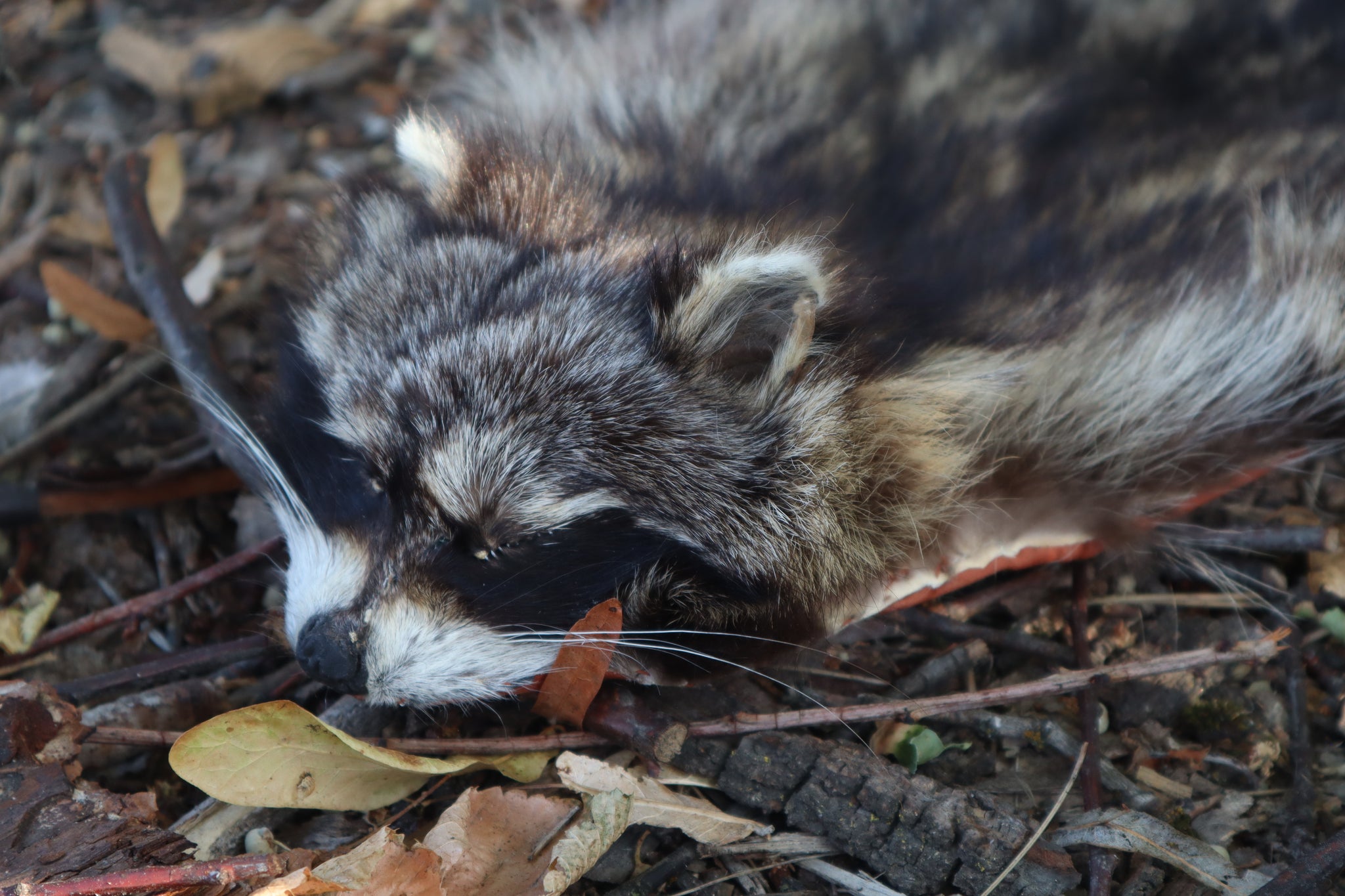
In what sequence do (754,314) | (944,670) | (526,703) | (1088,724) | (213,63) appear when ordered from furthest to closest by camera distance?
(213,63)
(944,670)
(526,703)
(1088,724)
(754,314)

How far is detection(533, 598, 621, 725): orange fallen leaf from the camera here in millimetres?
2557

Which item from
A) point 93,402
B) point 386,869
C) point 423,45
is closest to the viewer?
point 386,869

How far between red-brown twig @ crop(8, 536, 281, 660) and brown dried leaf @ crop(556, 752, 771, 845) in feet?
3.91

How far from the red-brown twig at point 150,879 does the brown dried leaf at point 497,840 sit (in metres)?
0.39

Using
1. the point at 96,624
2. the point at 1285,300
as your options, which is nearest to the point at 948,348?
the point at 1285,300

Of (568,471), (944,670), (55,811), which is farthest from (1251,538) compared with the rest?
(55,811)

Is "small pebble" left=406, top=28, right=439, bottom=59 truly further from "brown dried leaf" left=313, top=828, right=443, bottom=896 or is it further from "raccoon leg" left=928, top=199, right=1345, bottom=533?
"brown dried leaf" left=313, top=828, right=443, bottom=896

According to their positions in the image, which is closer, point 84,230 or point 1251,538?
point 1251,538

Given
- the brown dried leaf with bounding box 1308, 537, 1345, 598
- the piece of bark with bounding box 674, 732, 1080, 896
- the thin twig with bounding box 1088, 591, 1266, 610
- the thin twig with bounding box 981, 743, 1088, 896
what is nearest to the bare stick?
the piece of bark with bounding box 674, 732, 1080, 896

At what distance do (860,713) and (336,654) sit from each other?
1222mm

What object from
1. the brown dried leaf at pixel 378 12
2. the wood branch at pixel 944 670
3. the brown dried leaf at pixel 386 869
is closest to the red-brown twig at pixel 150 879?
the brown dried leaf at pixel 386 869

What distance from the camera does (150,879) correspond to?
81.9 inches

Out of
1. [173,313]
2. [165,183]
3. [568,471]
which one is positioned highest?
[165,183]

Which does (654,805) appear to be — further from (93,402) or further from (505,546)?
(93,402)
